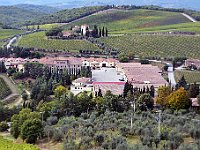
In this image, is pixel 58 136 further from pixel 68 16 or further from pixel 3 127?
pixel 68 16

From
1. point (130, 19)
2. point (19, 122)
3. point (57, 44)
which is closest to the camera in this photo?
point (19, 122)

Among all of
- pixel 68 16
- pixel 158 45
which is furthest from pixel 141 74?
pixel 68 16

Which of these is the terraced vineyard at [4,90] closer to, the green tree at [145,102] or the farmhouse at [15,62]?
the farmhouse at [15,62]

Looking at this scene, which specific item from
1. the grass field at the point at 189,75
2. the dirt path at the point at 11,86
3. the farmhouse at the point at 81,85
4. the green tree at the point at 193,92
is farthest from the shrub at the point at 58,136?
the grass field at the point at 189,75

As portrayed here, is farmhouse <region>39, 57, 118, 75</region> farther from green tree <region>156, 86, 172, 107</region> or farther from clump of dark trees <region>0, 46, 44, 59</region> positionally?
green tree <region>156, 86, 172, 107</region>

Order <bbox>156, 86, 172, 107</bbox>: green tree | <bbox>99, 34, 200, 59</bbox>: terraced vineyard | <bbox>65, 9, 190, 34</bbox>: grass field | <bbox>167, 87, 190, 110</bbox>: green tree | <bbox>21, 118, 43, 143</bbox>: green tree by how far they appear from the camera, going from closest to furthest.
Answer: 1. <bbox>21, 118, 43, 143</bbox>: green tree
2. <bbox>167, 87, 190, 110</bbox>: green tree
3. <bbox>156, 86, 172, 107</bbox>: green tree
4. <bbox>99, 34, 200, 59</bbox>: terraced vineyard
5. <bbox>65, 9, 190, 34</bbox>: grass field

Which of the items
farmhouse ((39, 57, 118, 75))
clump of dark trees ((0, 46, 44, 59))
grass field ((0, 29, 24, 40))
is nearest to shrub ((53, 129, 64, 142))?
farmhouse ((39, 57, 118, 75))
